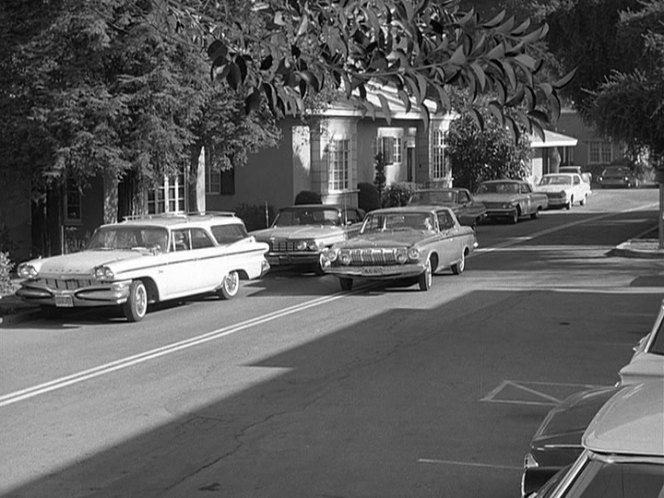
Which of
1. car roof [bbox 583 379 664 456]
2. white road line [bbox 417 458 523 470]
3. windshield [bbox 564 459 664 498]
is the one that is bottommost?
white road line [bbox 417 458 523 470]

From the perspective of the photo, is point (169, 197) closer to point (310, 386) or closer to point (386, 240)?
point (386, 240)

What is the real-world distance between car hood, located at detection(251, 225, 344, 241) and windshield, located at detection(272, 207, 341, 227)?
1.33 ft

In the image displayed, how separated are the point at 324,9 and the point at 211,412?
5867mm

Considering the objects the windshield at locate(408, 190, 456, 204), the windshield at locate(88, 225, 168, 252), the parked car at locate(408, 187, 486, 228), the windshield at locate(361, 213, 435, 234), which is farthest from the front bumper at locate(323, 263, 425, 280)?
the windshield at locate(408, 190, 456, 204)

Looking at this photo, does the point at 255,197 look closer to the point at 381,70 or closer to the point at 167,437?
the point at 167,437

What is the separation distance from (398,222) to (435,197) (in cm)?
1386

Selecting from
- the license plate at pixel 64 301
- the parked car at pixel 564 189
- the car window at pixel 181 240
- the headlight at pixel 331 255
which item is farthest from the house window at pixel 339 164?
the license plate at pixel 64 301

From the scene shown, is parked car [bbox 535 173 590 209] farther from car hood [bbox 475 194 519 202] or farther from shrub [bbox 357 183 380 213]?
shrub [bbox 357 183 380 213]

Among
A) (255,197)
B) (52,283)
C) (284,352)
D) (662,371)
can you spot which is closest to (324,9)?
(662,371)

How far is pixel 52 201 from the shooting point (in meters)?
28.6

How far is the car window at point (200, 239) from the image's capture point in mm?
19938

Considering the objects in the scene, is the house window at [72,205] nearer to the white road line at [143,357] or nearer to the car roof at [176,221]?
the car roof at [176,221]

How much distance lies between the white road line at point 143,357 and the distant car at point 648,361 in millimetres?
6642

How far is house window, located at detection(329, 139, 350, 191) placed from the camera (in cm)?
4084
